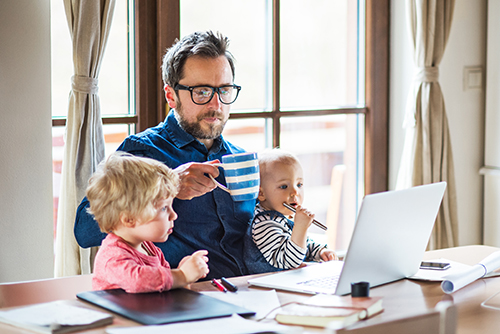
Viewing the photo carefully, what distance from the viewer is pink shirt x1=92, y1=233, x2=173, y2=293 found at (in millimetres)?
1236

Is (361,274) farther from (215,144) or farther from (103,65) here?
(103,65)

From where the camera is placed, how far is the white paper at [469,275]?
1.33 metres

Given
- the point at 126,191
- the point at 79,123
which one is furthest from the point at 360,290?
the point at 79,123

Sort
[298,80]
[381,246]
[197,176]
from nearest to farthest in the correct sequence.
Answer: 1. [381,246]
2. [197,176]
3. [298,80]

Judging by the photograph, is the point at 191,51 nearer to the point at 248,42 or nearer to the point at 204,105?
the point at 204,105

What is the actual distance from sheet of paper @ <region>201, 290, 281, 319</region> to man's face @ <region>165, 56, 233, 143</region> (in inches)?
25.6

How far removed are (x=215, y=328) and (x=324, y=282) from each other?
423 mm

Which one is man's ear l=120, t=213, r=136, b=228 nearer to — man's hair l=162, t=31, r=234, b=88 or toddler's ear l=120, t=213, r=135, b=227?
toddler's ear l=120, t=213, r=135, b=227

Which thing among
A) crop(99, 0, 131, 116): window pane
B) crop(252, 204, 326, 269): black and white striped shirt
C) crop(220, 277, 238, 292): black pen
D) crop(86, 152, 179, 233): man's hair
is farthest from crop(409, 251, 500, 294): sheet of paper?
crop(99, 0, 131, 116): window pane

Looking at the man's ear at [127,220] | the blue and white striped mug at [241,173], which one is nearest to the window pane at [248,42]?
the blue and white striped mug at [241,173]

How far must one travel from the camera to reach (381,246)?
1272mm

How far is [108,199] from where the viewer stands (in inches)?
50.6

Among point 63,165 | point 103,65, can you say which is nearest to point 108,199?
point 63,165

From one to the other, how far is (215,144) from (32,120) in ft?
2.08
